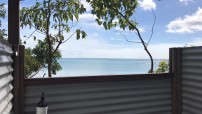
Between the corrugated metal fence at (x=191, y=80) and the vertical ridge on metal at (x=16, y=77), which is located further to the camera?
the corrugated metal fence at (x=191, y=80)

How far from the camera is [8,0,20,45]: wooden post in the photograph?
347 cm

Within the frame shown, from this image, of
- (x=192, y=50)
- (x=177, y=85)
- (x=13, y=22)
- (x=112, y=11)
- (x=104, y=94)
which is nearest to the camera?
(x=13, y=22)

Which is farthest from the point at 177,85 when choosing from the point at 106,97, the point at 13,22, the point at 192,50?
the point at 13,22

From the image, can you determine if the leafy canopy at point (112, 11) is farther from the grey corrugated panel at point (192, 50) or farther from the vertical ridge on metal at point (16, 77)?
the vertical ridge on metal at point (16, 77)

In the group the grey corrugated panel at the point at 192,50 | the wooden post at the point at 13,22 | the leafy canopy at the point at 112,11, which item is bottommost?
the grey corrugated panel at the point at 192,50

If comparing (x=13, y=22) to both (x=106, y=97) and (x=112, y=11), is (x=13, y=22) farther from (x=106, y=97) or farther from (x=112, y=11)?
(x=112, y=11)

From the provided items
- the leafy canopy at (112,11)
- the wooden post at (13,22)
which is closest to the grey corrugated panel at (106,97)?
the wooden post at (13,22)

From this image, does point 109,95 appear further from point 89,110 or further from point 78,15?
point 78,15

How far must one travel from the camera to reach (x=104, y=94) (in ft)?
12.7

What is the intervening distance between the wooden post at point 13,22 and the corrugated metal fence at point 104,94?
1.55 feet

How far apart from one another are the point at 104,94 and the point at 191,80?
44.4 inches

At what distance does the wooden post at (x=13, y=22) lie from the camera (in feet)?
11.4

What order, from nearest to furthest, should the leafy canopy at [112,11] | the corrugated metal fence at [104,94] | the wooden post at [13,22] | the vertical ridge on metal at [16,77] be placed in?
the vertical ridge on metal at [16,77], the wooden post at [13,22], the corrugated metal fence at [104,94], the leafy canopy at [112,11]

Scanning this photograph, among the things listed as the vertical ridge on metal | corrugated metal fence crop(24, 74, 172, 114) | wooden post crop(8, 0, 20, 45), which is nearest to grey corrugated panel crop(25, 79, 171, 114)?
corrugated metal fence crop(24, 74, 172, 114)
